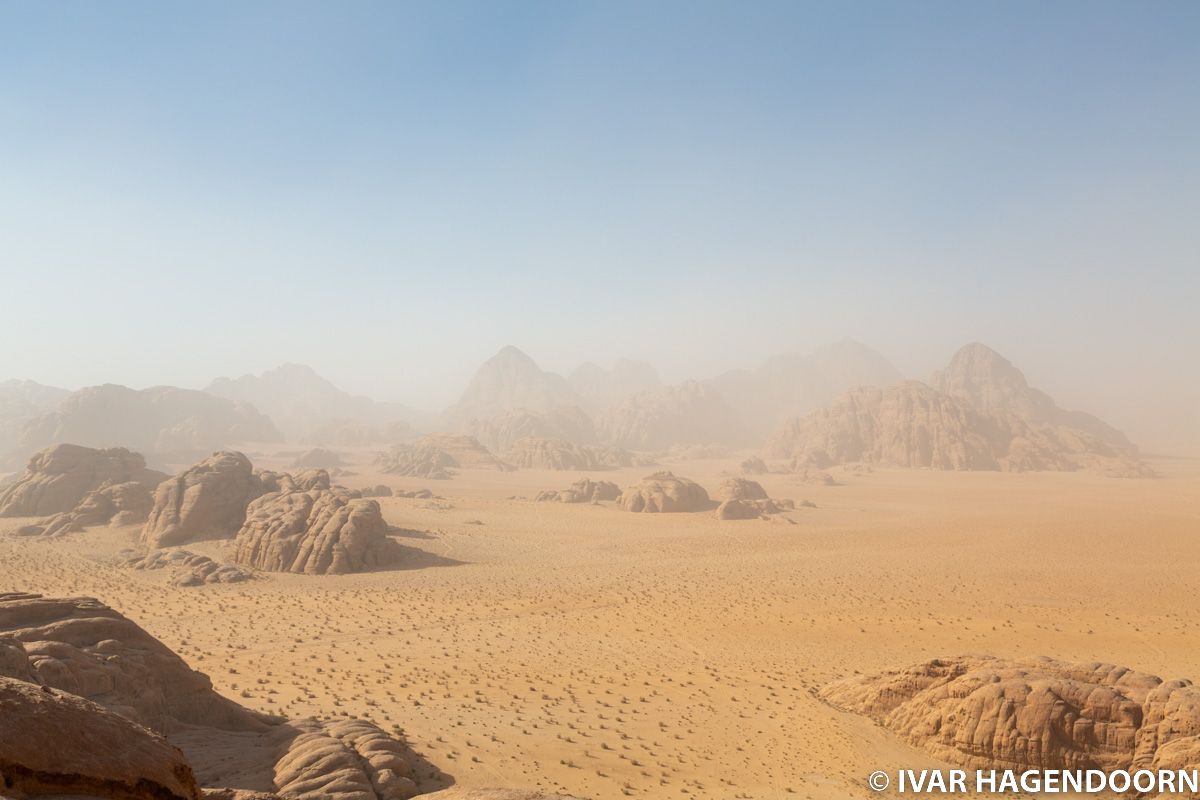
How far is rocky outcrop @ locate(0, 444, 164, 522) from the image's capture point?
4766cm

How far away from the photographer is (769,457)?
116 m

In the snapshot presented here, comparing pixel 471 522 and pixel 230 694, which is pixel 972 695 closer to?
pixel 230 694

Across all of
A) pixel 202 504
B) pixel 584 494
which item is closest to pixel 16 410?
pixel 202 504

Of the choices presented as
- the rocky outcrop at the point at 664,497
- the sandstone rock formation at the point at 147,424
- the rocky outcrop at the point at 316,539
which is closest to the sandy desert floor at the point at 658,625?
the rocky outcrop at the point at 316,539

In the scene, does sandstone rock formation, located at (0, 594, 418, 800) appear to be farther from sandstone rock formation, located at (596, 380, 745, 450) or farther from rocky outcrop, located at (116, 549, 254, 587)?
sandstone rock formation, located at (596, 380, 745, 450)

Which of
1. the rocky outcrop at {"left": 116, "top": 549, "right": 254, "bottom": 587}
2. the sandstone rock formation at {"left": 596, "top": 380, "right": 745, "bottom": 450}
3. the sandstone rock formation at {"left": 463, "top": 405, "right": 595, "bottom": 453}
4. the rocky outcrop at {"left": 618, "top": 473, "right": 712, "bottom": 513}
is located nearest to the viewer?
the rocky outcrop at {"left": 116, "top": 549, "right": 254, "bottom": 587}

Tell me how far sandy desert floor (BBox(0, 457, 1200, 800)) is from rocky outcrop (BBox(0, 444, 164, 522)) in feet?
31.1

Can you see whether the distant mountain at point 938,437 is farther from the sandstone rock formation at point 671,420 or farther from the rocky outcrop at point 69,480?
the rocky outcrop at point 69,480

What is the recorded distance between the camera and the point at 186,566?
3316 centimetres

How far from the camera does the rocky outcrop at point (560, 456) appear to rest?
103 m

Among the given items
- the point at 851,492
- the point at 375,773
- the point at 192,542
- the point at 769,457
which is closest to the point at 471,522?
the point at 192,542

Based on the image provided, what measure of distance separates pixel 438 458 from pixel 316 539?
6019 centimetres

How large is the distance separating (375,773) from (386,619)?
15031 millimetres

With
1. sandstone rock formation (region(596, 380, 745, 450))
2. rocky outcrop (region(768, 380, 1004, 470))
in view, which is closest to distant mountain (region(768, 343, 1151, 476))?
rocky outcrop (region(768, 380, 1004, 470))
